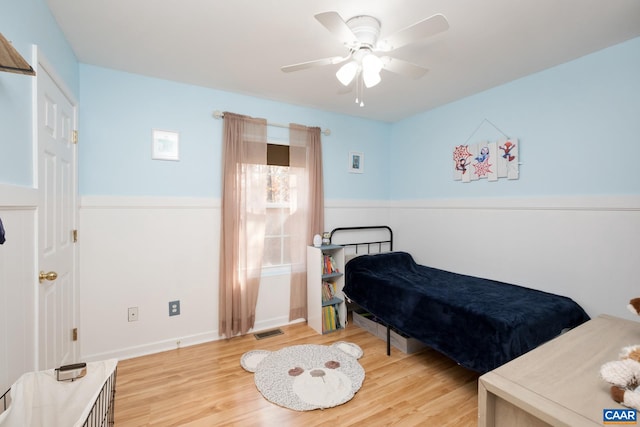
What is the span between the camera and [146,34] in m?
1.99

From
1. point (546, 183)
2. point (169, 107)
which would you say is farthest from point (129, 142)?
point (546, 183)

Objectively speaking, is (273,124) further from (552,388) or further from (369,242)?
(552,388)

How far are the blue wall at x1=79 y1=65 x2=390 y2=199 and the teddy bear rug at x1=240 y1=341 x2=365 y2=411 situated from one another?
1673 mm

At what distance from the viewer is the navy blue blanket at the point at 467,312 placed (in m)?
1.85

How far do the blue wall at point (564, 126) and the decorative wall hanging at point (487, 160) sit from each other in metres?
0.06

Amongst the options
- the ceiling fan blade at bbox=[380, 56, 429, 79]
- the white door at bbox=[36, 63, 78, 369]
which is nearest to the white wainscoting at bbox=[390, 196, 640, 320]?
the ceiling fan blade at bbox=[380, 56, 429, 79]

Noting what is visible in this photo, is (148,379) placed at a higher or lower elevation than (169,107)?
lower

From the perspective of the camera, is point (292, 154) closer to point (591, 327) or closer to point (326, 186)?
point (326, 186)

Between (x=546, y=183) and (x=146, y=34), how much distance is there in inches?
132

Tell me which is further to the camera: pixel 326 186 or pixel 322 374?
pixel 326 186

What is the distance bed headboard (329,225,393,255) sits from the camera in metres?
3.63

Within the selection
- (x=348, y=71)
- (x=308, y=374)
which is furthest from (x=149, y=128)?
(x=308, y=374)

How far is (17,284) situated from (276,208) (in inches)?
85.0

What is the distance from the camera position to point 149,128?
2607 millimetres
